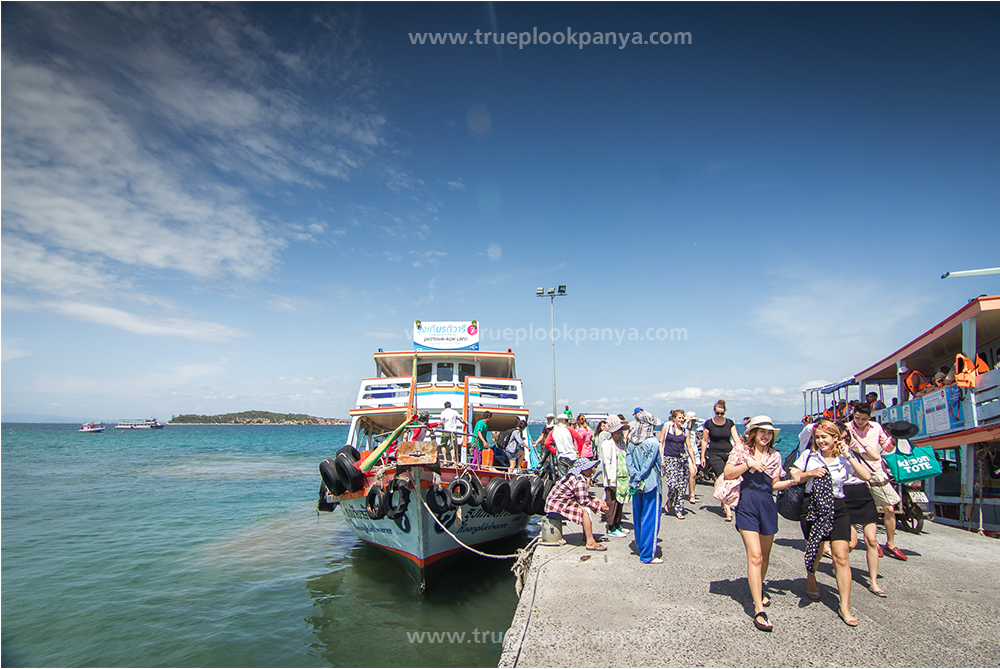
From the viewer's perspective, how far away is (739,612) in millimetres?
4586

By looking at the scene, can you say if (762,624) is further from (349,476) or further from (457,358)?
(457,358)

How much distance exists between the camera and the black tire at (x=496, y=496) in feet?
27.6

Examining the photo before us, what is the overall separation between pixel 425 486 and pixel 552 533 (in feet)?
7.11

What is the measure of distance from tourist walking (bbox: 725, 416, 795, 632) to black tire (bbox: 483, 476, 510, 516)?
457 cm

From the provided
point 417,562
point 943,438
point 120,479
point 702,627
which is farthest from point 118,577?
point 120,479

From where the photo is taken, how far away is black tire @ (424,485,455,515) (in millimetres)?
8070

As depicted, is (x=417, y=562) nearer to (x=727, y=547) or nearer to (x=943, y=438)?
(x=727, y=547)

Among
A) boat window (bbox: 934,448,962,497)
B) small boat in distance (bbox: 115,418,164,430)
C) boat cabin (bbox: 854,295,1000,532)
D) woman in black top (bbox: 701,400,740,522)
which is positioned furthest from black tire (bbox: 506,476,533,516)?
small boat in distance (bbox: 115,418,164,430)

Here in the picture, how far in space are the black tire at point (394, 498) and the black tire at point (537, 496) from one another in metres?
2.24

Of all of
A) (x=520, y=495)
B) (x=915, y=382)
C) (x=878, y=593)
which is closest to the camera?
(x=878, y=593)

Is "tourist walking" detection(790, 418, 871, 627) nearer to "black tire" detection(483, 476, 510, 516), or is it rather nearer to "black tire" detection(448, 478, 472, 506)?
"black tire" detection(483, 476, 510, 516)

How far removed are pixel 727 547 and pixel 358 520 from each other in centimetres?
689

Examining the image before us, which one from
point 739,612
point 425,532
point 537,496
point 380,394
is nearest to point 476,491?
point 425,532

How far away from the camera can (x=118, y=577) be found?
993cm
